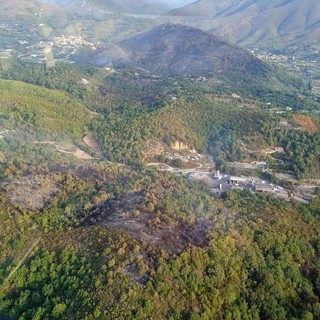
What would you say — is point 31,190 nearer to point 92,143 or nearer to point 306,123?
Result: point 92,143

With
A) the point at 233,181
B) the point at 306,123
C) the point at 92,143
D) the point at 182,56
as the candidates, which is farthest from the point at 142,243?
the point at 182,56

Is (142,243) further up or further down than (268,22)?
further up

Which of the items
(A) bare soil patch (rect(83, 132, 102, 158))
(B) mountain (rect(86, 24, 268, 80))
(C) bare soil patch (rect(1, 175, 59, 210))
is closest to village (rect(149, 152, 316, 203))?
(A) bare soil patch (rect(83, 132, 102, 158))

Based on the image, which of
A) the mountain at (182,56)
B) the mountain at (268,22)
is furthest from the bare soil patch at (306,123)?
the mountain at (268,22)

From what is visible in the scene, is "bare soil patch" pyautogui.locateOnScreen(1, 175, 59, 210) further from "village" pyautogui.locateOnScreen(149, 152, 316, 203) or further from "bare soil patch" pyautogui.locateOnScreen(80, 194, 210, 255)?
"village" pyautogui.locateOnScreen(149, 152, 316, 203)

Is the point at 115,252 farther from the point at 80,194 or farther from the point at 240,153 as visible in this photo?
the point at 240,153

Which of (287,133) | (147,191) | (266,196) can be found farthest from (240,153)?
(147,191)

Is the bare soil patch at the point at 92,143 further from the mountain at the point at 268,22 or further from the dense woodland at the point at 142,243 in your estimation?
the mountain at the point at 268,22
